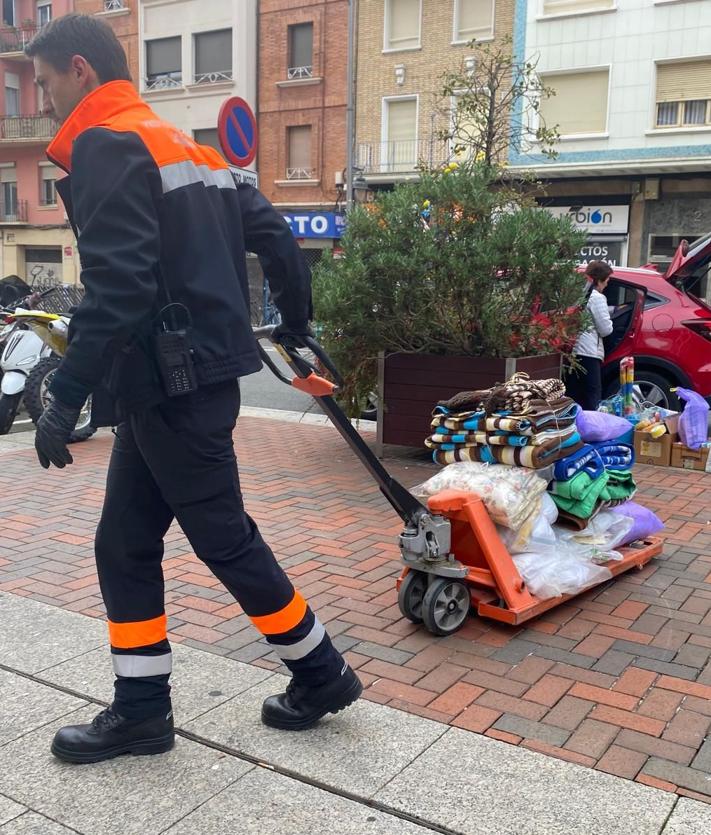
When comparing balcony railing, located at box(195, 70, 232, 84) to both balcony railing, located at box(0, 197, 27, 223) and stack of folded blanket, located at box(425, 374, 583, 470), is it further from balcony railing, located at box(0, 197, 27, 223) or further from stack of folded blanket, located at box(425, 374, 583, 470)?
stack of folded blanket, located at box(425, 374, 583, 470)

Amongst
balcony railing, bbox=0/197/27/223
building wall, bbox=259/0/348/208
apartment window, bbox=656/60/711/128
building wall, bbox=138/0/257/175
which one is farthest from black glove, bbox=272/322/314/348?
balcony railing, bbox=0/197/27/223

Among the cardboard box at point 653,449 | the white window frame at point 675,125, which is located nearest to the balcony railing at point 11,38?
the white window frame at point 675,125

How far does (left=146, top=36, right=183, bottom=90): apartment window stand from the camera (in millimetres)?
31359

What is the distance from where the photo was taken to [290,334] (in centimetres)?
297

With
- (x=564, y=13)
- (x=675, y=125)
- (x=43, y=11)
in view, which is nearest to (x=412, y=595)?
(x=675, y=125)

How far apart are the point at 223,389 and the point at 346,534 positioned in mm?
2597

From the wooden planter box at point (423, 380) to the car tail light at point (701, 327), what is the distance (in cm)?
193

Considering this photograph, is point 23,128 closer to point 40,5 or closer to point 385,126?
point 40,5

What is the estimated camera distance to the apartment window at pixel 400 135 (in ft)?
86.5

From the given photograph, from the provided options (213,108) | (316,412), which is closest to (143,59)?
(213,108)

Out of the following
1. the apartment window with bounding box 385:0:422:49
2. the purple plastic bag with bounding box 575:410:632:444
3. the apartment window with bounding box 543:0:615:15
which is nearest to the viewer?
the purple plastic bag with bounding box 575:410:632:444

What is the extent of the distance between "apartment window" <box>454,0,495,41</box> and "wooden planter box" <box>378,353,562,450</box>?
20734 mm

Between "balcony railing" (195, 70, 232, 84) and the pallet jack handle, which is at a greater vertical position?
"balcony railing" (195, 70, 232, 84)

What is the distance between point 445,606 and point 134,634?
4.35 feet
